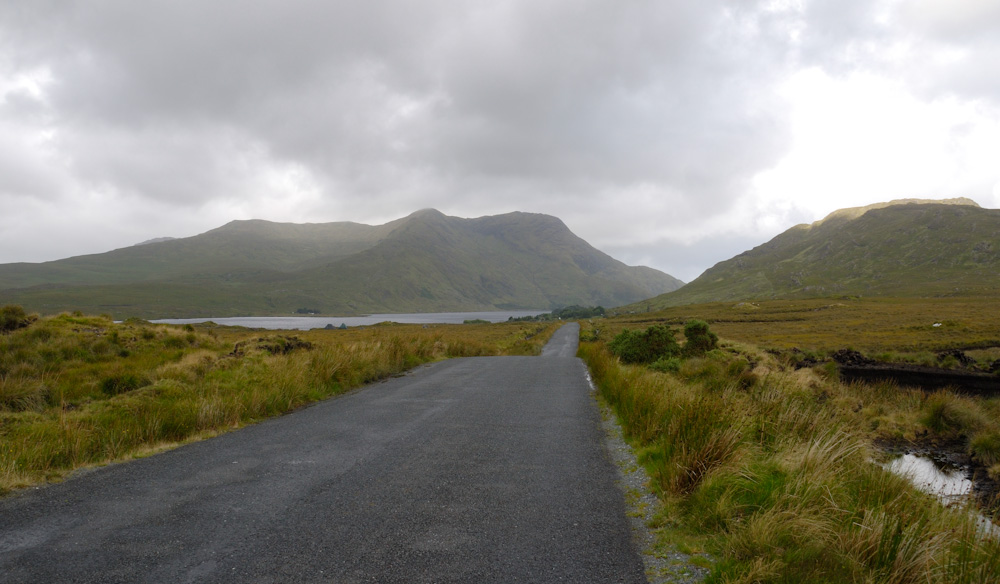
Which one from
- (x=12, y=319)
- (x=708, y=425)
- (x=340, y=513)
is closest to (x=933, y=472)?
(x=708, y=425)

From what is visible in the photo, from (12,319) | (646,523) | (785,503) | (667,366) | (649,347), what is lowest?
(667,366)

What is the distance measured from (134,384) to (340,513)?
1177cm

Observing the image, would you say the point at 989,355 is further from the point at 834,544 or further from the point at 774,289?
the point at 774,289

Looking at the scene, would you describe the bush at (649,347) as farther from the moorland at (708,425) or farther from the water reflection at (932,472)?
the water reflection at (932,472)

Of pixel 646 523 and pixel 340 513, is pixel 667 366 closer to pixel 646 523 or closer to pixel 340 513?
pixel 646 523

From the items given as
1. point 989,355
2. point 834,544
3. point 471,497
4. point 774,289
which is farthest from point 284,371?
point 774,289

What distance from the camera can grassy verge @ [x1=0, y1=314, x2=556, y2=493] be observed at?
7125mm

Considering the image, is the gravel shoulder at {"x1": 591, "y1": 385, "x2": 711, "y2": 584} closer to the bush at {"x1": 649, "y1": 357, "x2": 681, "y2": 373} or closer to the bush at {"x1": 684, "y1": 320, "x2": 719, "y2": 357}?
the bush at {"x1": 649, "y1": 357, "x2": 681, "y2": 373}

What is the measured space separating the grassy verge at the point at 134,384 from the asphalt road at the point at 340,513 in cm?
84

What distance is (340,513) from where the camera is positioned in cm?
505

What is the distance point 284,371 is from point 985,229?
238183 mm

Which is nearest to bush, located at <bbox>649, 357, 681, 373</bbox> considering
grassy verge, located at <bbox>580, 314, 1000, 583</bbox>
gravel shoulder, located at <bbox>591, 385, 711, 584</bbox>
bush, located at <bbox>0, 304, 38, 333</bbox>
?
grassy verge, located at <bbox>580, 314, 1000, 583</bbox>

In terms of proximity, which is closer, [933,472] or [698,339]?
[933,472]

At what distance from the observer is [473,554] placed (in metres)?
4.22
